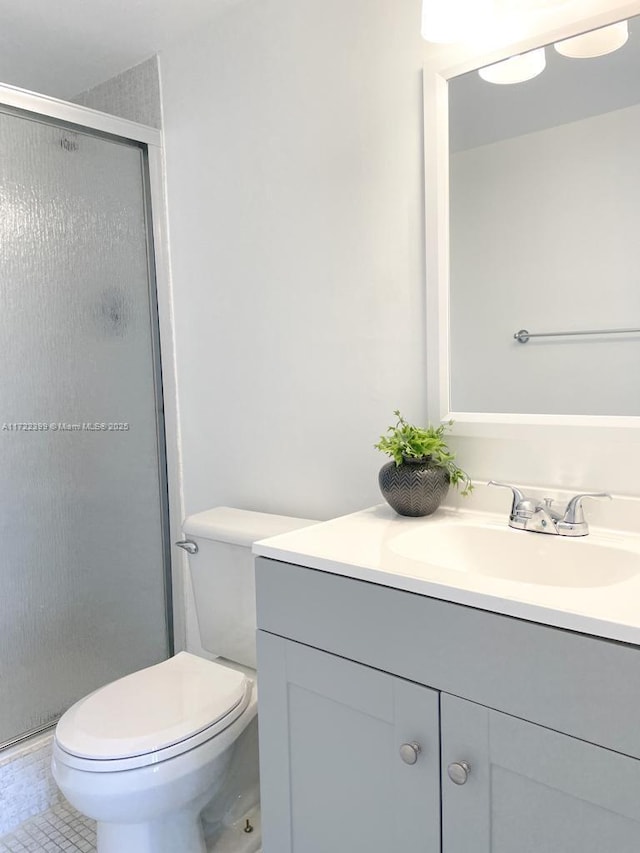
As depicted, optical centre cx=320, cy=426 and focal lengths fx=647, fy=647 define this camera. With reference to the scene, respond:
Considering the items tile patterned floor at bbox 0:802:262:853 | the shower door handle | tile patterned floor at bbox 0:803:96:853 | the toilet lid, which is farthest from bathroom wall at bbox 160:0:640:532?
tile patterned floor at bbox 0:803:96:853

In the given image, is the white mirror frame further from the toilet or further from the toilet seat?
the toilet seat

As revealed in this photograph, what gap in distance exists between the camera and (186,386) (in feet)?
6.88

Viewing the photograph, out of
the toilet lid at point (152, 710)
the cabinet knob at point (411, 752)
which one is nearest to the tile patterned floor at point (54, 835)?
the toilet lid at point (152, 710)

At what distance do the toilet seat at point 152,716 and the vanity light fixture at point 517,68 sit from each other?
1452 mm

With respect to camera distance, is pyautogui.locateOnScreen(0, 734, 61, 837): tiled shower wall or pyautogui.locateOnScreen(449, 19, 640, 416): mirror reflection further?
pyautogui.locateOnScreen(0, 734, 61, 837): tiled shower wall

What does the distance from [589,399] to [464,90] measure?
71 centimetres

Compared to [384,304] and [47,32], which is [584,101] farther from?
[47,32]

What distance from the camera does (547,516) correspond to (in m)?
1.25

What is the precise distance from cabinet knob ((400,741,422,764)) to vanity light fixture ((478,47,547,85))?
127 cm

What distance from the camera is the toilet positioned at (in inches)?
50.8

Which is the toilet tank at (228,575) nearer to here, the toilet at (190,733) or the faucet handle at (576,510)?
the toilet at (190,733)

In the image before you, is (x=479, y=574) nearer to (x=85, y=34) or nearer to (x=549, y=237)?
(x=549, y=237)

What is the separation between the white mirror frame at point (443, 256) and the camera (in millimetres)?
1305

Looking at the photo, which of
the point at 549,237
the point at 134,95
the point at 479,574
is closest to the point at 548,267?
the point at 549,237
